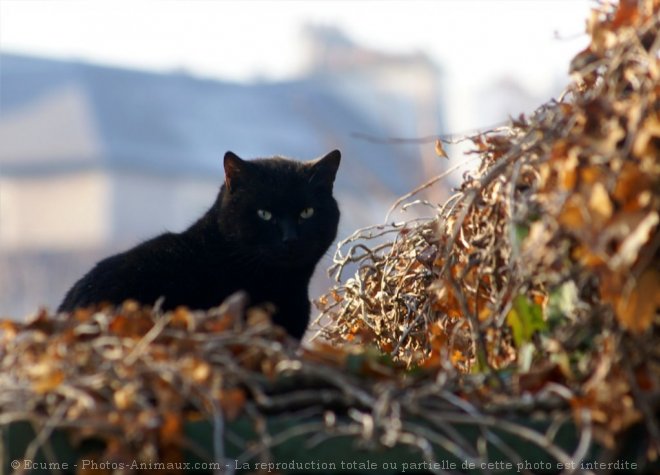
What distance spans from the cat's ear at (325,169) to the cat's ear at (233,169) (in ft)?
0.84

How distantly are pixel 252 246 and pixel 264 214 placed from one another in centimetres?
14

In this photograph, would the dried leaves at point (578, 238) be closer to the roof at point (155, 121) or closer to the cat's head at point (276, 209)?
the cat's head at point (276, 209)

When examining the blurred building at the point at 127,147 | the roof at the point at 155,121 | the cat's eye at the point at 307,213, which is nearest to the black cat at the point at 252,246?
the cat's eye at the point at 307,213

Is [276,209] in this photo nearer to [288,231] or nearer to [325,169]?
[288,231]

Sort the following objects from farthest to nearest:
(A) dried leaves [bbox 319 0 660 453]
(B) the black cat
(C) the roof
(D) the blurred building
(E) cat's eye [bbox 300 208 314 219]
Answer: (C) the roof
(D) the blurred building
(E) cat's eye [bbox 300 208 314 219]
(B) the black cat
(A) dried leaves [bbox 319 0 660 453]

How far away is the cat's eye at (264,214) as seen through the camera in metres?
3.51

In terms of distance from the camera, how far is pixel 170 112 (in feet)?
114

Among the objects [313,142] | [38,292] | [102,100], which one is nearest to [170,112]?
[102,100]

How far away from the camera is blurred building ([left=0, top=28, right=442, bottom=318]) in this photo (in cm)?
2809

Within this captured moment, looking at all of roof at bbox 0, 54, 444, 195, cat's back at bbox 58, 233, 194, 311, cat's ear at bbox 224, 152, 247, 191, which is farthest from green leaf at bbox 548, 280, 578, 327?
roof at bbox 0, 54, 444, 195

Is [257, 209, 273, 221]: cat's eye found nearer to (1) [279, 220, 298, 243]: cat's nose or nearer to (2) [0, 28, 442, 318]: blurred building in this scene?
(1) [279, 220, 298, 243]: cat's nose

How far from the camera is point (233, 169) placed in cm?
351

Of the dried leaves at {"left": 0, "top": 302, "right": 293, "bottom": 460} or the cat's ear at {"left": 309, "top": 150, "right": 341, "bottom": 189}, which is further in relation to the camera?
the cat's ear at {"left": 309, "top": 150, "right": 341, "bottom": 189}

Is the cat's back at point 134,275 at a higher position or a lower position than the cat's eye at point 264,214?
lower
